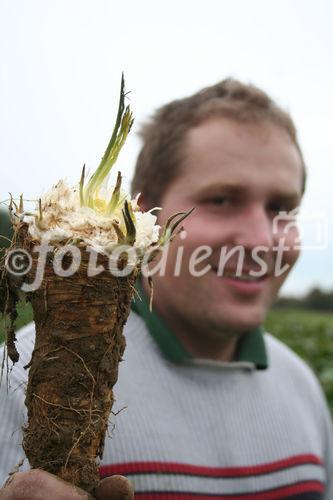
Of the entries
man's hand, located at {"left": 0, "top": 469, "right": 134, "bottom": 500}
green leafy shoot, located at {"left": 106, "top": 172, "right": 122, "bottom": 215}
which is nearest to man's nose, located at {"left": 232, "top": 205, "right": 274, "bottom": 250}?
green leafy shoot, located at {"left": 106, "top": 172, "right": 122, "bottom": 215}

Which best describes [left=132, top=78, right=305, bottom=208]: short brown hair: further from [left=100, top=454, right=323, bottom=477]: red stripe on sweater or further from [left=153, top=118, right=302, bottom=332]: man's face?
[left=100, top=454, right=323, bottom=477]: red stripe on sweater

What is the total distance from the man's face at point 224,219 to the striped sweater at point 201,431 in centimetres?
20

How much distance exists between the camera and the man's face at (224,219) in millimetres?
1769

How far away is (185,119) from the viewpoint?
1.96 metres

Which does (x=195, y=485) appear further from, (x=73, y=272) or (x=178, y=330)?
(x=73, y=272)

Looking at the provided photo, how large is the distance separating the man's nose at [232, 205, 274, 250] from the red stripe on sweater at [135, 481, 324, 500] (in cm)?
78

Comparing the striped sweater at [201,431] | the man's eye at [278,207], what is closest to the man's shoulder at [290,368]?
the striped sweater at [201,431]

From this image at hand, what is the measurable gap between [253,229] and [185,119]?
1.63 ft

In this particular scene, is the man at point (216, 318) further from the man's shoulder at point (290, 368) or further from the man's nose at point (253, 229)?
the man's shoulder at point (290, 368)

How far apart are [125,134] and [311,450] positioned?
156 cm

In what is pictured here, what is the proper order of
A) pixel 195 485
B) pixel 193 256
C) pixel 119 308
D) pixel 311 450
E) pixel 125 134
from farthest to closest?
1. pixel 311 450
2. pixel 193 256
3. pixel 195 485
4. pixel 119 308
5. pixel 125 134

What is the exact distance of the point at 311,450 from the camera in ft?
6.56

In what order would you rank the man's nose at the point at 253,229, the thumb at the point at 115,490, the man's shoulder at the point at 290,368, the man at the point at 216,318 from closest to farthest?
the thumb at the point at 115,490
the man at the point at 216,318
the man's nose at the point at 253,229
the man's shoulder at the point at 290,368

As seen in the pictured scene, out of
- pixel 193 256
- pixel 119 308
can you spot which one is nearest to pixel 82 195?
pixel 119 308
